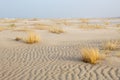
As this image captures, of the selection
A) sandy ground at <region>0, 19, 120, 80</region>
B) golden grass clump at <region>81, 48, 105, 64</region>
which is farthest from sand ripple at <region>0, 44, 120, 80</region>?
golden grass clump at <region>81, 48, 105, 64</region>

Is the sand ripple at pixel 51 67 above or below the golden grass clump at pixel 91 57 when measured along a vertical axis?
below

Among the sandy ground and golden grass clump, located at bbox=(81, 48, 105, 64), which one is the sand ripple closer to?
the sandy ground

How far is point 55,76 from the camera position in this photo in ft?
27.0

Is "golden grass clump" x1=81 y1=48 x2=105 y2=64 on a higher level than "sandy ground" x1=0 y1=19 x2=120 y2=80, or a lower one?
higher

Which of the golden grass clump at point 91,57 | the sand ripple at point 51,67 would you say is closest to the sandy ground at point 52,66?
the sand ripple at point 51,67

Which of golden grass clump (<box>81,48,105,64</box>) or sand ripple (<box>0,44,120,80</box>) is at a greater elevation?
golden grass clump (<box>81,48,105,64</box>)

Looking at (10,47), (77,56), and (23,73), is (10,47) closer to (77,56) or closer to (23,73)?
(77,56)

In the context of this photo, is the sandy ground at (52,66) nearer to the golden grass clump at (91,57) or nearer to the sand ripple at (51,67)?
the sand ripple at (51,67)

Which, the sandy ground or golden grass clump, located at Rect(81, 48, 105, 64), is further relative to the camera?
golden grass clump, located at Rect(81, 48, 105, 64)

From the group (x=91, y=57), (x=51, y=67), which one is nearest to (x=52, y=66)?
(x=51, y=67)

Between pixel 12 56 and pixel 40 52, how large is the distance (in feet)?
4.95

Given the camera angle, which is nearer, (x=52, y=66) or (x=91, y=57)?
(x=52, y=66)

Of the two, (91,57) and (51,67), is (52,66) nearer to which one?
(51,67)

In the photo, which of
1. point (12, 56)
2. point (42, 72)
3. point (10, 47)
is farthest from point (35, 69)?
point (10, 47)
